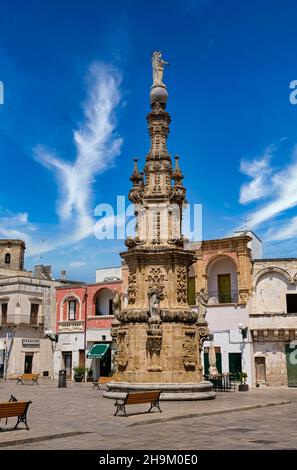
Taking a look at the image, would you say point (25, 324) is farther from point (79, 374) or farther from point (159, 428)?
point (159, 428)

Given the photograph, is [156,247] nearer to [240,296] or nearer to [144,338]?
[144,338]

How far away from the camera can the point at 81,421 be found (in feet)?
46.9

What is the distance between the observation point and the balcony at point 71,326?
139 ft

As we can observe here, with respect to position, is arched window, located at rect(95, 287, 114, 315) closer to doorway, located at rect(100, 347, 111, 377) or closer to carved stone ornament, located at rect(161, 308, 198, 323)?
doorway, located at rect(100, 347, 111, 377)

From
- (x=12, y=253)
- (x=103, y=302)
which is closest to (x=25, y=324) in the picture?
(x=103, y=302)

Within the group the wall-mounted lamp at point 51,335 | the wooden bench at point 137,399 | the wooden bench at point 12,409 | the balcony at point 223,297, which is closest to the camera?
the wooden bench at point 12,409

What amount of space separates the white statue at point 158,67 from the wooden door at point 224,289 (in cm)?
1553

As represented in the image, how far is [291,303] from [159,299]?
15.4 m

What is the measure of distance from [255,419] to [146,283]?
8.64 meters

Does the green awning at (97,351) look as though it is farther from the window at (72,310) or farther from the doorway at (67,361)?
the window at (72,310)

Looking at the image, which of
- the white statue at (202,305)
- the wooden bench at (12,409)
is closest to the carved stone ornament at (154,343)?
the white statue at (202,305)
